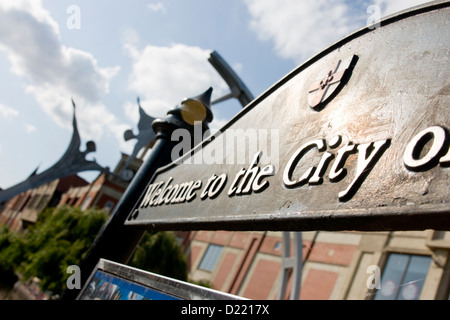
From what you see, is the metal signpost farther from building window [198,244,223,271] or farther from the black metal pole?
building window [198,244,223,271]

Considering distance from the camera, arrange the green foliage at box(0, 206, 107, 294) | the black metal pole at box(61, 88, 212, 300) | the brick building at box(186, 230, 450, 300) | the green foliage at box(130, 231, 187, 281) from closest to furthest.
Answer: the black metal pole at box(61, 88, 212, 300) < the brick building at box(186, 230, 450, 300) < the green foliage at box(0, 206, 107, 294) < the green foliage at box(130, 231, 187, 281)

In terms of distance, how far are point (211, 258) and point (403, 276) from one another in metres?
11.9

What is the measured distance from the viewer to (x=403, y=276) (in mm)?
11742

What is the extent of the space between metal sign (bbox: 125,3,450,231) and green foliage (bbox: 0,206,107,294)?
464 inches

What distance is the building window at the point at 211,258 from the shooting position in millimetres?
20406

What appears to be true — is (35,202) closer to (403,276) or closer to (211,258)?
(211,258)

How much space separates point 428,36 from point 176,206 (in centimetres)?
135

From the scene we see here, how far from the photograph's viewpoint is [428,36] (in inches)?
36.1

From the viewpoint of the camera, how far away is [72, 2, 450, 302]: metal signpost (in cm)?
73

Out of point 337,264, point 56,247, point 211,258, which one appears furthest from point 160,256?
point 337,264

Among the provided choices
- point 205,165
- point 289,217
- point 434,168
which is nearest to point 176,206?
point 205,165

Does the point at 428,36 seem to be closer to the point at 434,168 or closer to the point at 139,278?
the point at 434,168

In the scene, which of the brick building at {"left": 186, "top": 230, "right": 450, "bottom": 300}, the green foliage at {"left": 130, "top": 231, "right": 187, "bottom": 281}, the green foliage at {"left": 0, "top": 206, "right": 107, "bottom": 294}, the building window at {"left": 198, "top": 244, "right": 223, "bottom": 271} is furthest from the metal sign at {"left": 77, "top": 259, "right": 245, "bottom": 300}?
the building window at {"left": 198, "top": 244, "right": 223, "bottom": 271}

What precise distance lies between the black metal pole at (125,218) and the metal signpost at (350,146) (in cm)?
101
